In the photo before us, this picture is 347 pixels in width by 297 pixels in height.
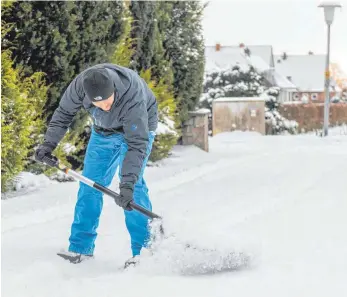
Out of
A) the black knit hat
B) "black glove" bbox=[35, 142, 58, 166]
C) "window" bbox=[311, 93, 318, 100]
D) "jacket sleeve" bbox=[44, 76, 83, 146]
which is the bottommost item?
"window" bbox=[311, 93, 318, 100]

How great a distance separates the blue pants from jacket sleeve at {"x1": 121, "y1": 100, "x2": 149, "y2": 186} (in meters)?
0.33

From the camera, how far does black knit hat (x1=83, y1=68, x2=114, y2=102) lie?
12.3 ft

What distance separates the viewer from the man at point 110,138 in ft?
12.7

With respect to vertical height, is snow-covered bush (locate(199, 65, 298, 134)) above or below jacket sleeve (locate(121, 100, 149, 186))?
below

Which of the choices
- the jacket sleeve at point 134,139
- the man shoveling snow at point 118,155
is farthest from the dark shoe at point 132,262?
the jacket sleeve at point 134,139

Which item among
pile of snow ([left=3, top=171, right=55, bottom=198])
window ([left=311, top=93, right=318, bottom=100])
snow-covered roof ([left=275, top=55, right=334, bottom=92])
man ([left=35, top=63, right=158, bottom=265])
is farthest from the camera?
window ([left=311, top=93, right=318, bottom=100])

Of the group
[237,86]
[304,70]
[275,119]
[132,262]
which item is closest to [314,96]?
[304,70]

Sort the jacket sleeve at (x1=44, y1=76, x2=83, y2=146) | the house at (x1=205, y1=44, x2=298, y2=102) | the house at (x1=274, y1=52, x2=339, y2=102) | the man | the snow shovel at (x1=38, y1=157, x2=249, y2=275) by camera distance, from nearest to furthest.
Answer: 1. the man
2. the snow shovel at (x1=38, y1=157, x2=249, y2=275)
3. the jacket sleeve at (x1=44, y1=76, x2=83, y2=146)
4. the house at (x1=205, y1=44, x2=298, y2=102)
5. the house at (x1=274, y1=52, x2=339, y2=102)

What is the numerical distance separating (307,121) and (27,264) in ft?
76.5

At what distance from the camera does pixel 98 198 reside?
14.4ft

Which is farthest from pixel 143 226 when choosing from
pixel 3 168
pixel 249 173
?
pixel 249 173

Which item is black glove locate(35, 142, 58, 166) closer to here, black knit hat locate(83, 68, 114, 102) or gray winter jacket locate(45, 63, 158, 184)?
gray winter jacket locate(45, 63, 158, 184)

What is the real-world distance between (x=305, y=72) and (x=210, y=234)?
66.2m

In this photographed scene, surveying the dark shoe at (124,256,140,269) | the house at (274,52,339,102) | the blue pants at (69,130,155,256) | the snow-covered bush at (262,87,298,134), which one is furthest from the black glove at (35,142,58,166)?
the house at (274,52,339,102)
